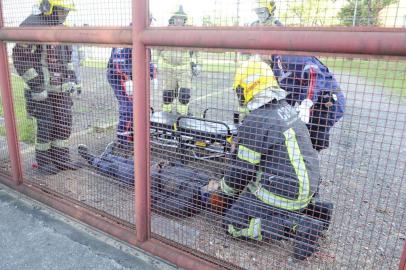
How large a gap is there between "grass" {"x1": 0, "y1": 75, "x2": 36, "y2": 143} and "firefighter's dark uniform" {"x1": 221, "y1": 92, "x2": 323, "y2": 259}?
2.51 meters

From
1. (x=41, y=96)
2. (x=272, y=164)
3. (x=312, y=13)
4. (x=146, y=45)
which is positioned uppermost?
(x=312, y=13)

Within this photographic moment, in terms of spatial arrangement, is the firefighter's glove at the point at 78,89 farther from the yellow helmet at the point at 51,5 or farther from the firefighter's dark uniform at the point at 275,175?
the firefighter's dark uniform at the point at 275,175

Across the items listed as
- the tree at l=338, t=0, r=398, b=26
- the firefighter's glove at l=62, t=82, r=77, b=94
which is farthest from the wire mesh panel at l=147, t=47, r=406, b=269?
the firefighter's glove at l=62, t=82, r=77, b=94

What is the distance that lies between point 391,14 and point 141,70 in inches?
56.2

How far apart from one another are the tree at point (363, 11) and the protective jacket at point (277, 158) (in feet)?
2.65

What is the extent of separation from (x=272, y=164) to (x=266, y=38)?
104 centimetres

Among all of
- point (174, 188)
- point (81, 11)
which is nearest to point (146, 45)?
point (81, 11)

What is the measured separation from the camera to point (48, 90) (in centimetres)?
352

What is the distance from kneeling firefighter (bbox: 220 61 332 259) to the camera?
2424mm

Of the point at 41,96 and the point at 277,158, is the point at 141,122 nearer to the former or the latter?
the point at 277,158

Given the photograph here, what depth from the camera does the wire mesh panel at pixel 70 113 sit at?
3.18m

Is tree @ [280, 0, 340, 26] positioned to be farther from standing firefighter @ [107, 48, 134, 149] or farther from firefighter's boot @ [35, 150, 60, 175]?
firefighter's boot @ [35, 150, 60, 175]

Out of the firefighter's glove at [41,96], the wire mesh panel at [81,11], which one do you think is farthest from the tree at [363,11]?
the firefighter's glove at [41,96]

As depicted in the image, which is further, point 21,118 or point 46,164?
point 21,118
